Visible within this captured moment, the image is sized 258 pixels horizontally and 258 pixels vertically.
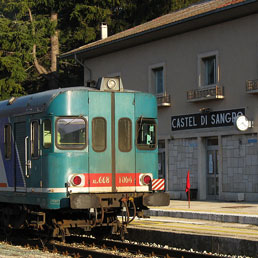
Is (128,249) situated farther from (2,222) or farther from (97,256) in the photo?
(2,222)

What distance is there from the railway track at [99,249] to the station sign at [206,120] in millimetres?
10658

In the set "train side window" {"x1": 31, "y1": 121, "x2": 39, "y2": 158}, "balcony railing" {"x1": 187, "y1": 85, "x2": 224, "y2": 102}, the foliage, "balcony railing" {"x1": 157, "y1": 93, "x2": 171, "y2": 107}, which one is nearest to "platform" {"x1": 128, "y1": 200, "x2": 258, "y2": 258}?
"train side window" {"x1": 31, "y1": 121, "x2": 39, "y2": 158}

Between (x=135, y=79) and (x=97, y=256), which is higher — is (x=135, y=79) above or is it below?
above

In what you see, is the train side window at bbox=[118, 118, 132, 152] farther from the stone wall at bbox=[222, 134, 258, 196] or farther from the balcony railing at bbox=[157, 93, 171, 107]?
the balcony railing at bbox=[157, 93, 171, 107]

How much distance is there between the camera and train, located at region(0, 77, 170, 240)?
13.1m

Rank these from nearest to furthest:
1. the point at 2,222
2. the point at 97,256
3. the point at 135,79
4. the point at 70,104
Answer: the point at 97,256, the point at 70,104, the point at 2,222, the point at 135,79

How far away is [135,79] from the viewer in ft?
98.4

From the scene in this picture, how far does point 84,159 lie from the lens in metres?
13.3

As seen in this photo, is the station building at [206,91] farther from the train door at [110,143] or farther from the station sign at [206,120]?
the train door at [110,143]

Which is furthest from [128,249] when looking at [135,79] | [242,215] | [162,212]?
[135,79]

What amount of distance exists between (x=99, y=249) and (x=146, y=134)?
2.49 metres

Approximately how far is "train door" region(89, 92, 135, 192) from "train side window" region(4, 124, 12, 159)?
2.25m

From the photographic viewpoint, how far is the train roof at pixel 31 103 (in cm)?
1336

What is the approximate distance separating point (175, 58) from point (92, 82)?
640 cm
